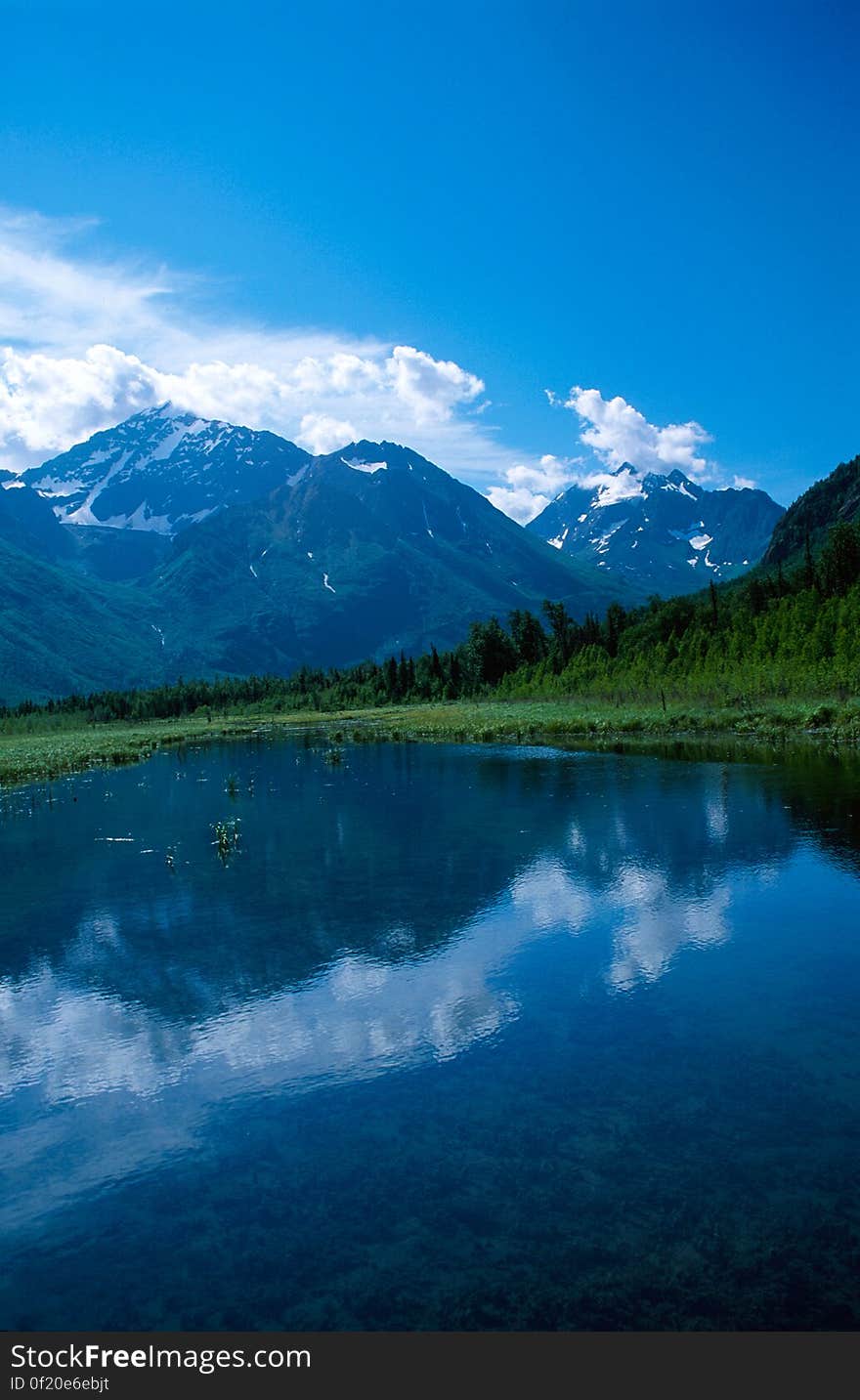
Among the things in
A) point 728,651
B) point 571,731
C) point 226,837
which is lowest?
point 226,837

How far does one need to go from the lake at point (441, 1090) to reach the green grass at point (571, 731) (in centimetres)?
4456

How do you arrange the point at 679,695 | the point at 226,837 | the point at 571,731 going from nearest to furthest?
the point at 226,837 < the point at 571,731 < the point at 679,695

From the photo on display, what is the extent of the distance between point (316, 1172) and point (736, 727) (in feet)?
266

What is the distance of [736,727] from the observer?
8838cm

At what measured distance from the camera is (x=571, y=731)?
10325cm

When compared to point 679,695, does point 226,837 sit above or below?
below

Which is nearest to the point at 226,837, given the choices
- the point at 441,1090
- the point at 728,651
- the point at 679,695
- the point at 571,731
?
the point at 441,1090

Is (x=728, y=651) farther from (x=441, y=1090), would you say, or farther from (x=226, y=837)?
(x=441, y=1090)

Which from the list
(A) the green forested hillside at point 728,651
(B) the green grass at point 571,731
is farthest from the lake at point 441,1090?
(A) the green forested hillside at point 728,651

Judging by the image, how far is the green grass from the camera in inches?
3147

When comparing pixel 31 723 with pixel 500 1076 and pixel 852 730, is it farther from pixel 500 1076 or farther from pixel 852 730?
pixel 500 1076

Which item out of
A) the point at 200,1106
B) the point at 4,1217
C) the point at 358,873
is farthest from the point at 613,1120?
the point at 358,873

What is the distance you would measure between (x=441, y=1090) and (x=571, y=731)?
88159 millimetres

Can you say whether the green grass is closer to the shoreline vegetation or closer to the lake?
the shoreline vegetation
